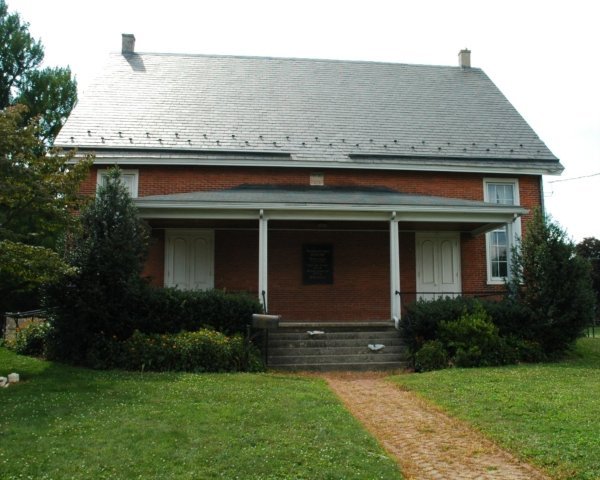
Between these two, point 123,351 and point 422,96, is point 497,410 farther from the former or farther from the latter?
point 422,96

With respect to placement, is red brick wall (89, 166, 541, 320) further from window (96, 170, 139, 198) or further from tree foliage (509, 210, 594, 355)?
tree foliage (509, 210, 594, 355)

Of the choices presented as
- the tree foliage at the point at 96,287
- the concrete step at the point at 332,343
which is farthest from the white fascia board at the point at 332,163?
the concrete step at the point at 332,343

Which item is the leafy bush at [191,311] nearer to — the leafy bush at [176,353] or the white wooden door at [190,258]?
the leafy bush at [176,353]

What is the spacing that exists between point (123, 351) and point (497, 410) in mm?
6863

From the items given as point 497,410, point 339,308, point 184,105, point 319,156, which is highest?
point 184,105

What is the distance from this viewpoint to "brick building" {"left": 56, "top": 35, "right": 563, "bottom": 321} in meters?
15.8

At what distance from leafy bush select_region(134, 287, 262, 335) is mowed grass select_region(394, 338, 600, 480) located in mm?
3540

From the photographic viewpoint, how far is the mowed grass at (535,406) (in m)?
5.61

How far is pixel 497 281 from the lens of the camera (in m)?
16.8

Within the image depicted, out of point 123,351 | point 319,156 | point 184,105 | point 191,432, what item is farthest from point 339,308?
point 191,432

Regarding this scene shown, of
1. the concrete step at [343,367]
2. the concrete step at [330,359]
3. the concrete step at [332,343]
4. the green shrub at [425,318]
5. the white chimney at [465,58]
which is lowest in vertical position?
the concrete step at [343,367]

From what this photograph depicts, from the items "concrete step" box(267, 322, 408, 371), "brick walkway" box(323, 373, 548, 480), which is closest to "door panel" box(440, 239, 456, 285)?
"concrete step" box(267, 322, 408, 371)

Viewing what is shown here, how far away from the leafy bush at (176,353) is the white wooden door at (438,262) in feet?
23.0

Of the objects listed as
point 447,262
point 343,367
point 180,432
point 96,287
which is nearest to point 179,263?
point 96,287
